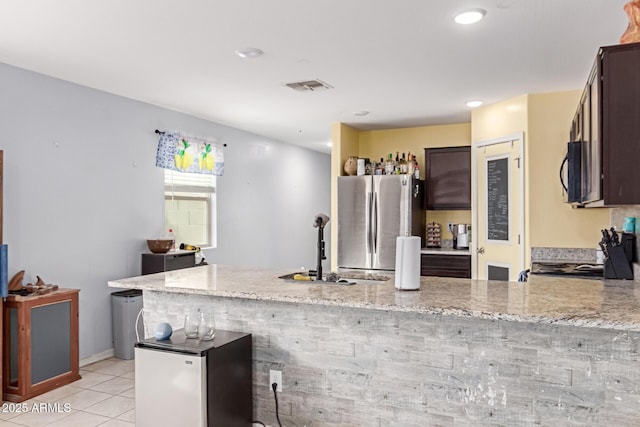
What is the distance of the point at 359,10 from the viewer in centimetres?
272

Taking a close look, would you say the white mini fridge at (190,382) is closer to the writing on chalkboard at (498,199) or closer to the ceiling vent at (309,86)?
the ceiling vent at (309,86)

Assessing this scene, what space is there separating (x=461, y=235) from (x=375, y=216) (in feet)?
3.62

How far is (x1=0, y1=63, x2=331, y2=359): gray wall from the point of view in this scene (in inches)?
151

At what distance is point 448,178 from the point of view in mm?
5844

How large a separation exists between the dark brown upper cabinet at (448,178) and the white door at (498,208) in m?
0.39

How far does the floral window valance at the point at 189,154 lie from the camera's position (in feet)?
17.1

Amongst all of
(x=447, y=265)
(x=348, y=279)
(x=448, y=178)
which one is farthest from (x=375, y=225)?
(x=348, y=279)

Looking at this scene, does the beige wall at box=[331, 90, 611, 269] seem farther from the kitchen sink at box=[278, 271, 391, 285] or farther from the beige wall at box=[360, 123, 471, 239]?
the kitchen sink at box=[278, 271, 391, 285]

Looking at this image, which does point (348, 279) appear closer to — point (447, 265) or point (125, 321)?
point (125, 321)

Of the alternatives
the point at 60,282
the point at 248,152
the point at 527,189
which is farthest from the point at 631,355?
the point at 248,152

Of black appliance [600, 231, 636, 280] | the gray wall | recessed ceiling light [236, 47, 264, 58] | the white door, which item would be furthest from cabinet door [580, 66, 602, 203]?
the gray wall

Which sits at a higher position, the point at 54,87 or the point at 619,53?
the point at 54,87

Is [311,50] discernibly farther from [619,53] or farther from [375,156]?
[375,156]

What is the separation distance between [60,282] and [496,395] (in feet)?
11.8
